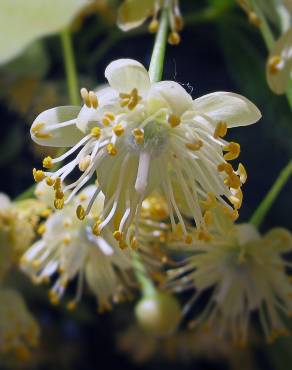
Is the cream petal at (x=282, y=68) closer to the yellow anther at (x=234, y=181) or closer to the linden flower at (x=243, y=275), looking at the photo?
the yellow anther at (x=234, y=181)

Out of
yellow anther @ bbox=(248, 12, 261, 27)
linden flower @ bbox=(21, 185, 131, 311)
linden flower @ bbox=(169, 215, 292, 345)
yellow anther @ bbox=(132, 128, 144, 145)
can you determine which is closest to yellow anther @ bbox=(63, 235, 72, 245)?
linden flower @ bbox=(21, 185, 131, 311)

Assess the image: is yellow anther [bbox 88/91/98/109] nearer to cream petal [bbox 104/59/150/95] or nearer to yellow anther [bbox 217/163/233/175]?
cream petal [bbox 104/59/150/95]

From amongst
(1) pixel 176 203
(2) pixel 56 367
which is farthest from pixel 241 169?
(2) pixel 56 367

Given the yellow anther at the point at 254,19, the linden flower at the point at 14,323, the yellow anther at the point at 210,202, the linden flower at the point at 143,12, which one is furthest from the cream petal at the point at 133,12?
the linden flower at the point at 14,323

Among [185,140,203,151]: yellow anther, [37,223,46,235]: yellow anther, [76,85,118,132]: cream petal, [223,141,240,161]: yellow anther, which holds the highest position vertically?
[76,85,118,132]: cream petal

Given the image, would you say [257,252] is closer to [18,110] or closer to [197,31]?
[197,31]

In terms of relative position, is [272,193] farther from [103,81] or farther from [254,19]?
[103,81]
